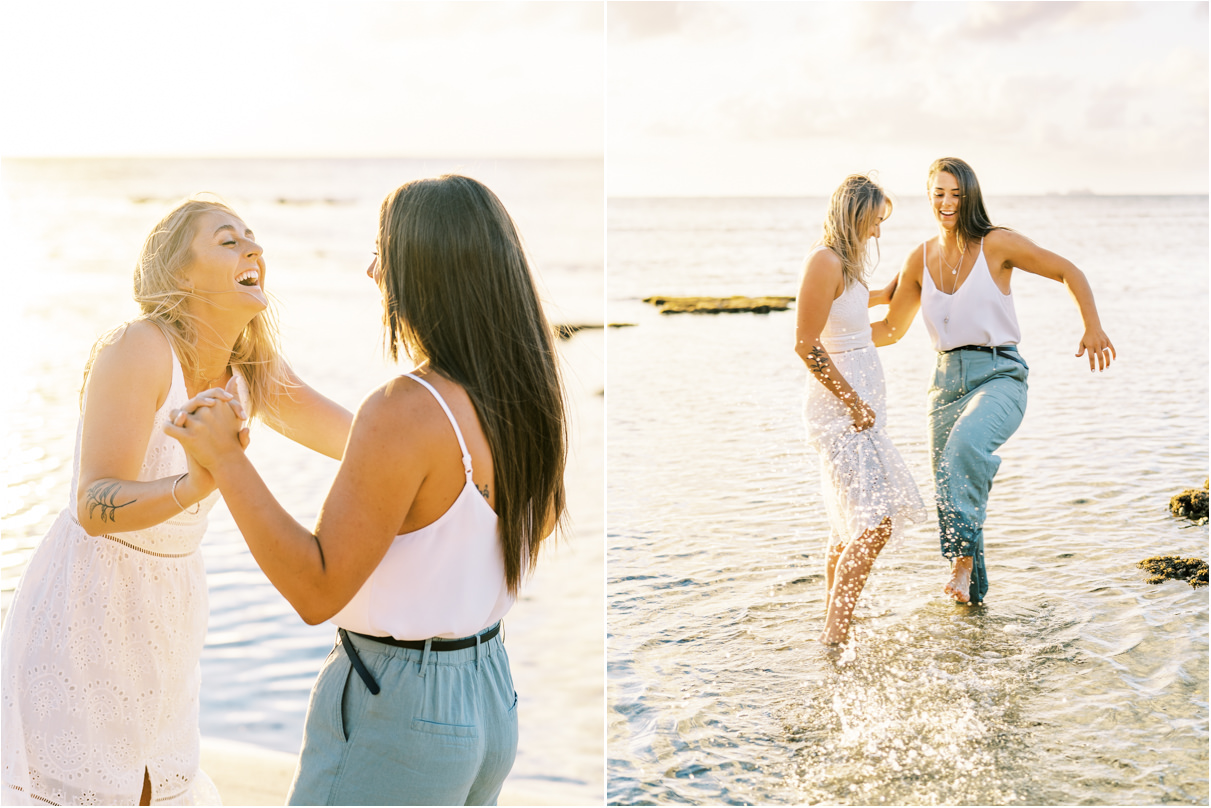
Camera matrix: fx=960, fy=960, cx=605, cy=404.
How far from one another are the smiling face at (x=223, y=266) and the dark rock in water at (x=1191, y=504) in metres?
6.31

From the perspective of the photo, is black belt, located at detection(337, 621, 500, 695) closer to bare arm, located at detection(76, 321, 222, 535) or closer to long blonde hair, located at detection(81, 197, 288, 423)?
bare arm, located at detection(76, 321, 222, 535)

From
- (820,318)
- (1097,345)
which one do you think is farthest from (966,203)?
(820,318)

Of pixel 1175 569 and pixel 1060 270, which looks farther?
pixel 1175 569

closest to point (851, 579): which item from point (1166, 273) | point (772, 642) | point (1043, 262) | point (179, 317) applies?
point (772, 642)

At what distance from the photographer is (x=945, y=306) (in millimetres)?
5059

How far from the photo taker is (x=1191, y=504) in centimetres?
658

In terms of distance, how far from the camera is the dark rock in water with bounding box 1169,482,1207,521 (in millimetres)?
6504

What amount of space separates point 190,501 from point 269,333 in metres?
0.90

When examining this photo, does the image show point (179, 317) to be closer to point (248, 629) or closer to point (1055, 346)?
point (248, 629)

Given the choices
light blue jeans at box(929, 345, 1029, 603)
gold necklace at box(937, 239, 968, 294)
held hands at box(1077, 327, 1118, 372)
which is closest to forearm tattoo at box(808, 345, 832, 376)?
light blue jeans at box(929, 345, 1029, 603)

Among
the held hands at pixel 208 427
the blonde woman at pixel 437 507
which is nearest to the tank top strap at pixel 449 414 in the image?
the blonde woman at pixel 437 507

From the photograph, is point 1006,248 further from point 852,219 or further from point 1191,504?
point 1191,504

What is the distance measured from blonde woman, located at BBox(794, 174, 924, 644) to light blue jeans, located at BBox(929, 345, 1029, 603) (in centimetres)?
50

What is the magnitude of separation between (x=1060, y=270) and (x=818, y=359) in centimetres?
151
